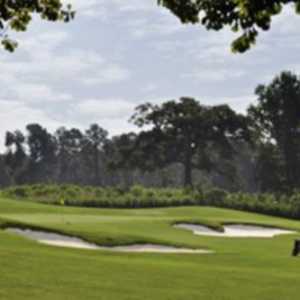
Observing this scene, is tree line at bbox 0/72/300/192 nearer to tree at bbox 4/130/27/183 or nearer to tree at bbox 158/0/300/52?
tree at bbox 4/130/27/183

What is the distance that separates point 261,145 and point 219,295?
9974 cm

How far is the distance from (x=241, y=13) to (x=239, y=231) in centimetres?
3841

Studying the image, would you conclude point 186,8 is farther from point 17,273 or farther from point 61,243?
point 61,243

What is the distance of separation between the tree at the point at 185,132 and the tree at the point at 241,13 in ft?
308

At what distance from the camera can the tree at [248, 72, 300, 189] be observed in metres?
110

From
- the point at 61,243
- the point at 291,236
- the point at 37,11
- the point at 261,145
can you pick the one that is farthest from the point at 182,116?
the point at 37,11

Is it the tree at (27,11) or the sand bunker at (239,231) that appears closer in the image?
the tree at (27,11)

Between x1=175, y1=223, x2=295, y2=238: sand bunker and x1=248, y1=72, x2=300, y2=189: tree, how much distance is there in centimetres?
6126

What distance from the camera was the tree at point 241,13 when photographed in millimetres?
7309

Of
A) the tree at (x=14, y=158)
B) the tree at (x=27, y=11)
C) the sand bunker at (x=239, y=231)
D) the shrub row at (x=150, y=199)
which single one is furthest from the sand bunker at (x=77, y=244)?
the tree at (x=14, y=158)

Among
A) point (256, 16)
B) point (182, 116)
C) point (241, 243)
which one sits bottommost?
point (241, 243)

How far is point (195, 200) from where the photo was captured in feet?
230

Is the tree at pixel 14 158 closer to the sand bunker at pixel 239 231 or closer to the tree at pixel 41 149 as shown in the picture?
the tree at pixel 41 149

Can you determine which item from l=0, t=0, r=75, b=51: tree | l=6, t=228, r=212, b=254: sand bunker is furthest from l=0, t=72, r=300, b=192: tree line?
l=0, t=0, r=75, b=51: tree
